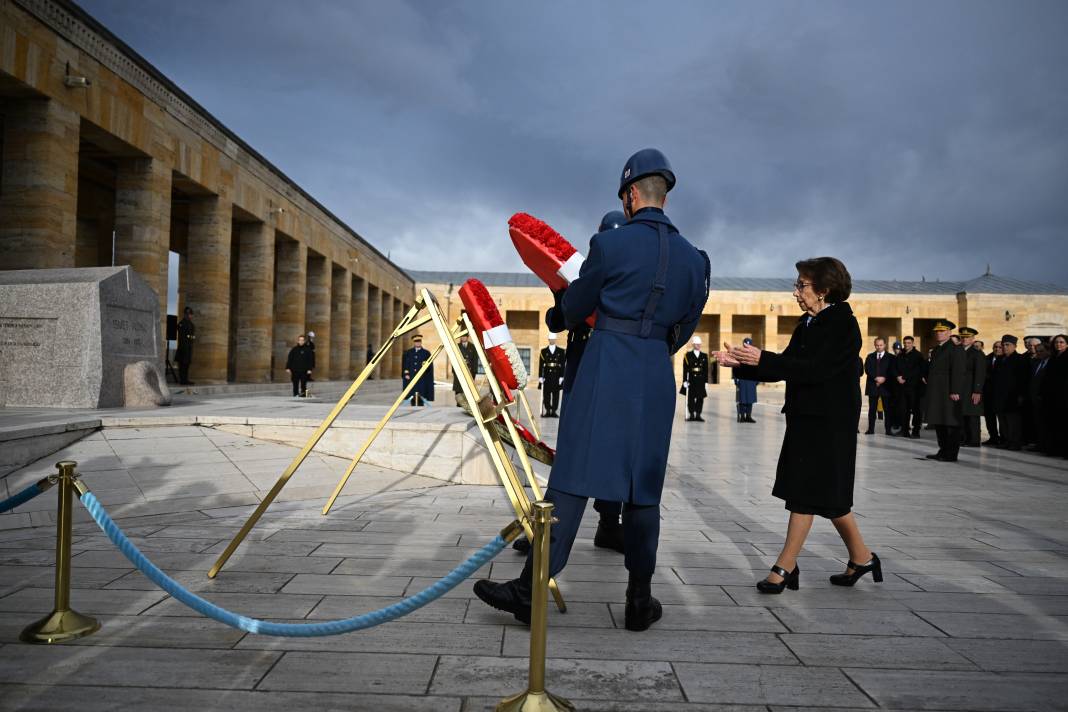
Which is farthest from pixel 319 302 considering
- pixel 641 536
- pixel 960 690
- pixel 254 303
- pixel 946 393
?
pixel 960 690

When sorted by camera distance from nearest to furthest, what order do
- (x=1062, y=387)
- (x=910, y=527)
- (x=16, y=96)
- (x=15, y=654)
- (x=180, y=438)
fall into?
(x=15, y=654) → (x=910, y=527) → (x=180, y=438) → (x=1062, y=387) → (x=16, y=96)

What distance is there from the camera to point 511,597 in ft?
9.30

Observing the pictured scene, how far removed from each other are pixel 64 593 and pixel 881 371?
51.1ft

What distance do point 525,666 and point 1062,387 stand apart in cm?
1104

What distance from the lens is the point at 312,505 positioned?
5.54 metres

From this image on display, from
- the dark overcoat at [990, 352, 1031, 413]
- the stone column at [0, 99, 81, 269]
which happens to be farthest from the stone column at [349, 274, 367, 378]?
the dark overcoat at [990, 352, 1031, 413]

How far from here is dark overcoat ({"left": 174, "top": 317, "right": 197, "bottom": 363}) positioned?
17.0m

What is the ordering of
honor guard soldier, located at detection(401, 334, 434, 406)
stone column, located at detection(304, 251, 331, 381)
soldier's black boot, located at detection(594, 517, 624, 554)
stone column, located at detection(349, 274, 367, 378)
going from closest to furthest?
1. soldier's black boot, located at detection(594, 517, 624, 554)
2. honor guard soldier, located at detection(401, 334, 434, 406)
3. stone column, located at detection(304, 251, 331, 381)
4. stone column, located at detection(349, 274, 367, 378)

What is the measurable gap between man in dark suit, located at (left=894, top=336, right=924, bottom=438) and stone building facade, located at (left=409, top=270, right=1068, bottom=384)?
25558mm

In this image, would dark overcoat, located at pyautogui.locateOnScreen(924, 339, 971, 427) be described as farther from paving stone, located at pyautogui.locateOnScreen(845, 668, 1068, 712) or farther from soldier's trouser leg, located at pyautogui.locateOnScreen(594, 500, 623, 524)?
paving stone, located at pyautogui.locateOnScreen(845, 668, 1068, 712)

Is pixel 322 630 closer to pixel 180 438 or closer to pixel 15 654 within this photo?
pixel 15 654

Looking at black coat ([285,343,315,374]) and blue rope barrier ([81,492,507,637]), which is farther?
black coat ([285,343,315,374])

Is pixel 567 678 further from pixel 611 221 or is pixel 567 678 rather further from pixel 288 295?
pixel 288 295

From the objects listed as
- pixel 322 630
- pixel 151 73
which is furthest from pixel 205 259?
pixel 322 630
